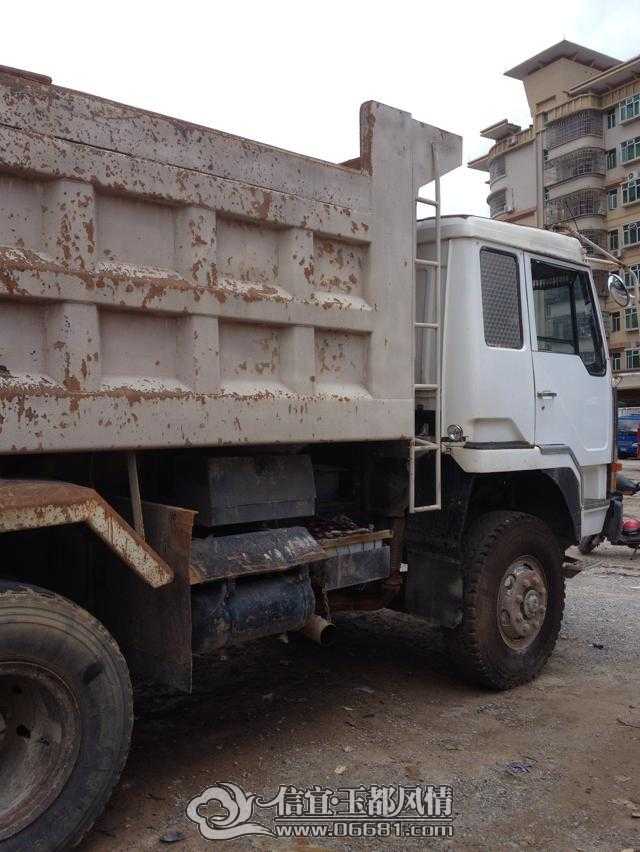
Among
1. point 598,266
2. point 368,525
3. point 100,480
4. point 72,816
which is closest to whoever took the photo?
point 72,816

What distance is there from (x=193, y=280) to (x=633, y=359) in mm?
42929

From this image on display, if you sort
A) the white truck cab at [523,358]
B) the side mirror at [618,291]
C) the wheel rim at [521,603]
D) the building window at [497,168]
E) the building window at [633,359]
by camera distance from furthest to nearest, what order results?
the building window at [497,168] → the building window at [633,359] → the side mirror at [618,291] → the wheel rim at [521,603] → the white truck cab at [523,358]

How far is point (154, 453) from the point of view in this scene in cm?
346

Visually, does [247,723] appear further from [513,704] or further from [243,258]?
[243,258]

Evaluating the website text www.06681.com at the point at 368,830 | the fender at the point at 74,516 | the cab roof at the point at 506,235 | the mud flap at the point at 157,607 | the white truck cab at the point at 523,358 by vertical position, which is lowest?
the website text www.06681.com at the point at 368,830

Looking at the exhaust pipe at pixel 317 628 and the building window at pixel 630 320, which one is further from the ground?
the building window at pixel 630 320

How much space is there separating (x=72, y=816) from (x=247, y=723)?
1460 millimetres

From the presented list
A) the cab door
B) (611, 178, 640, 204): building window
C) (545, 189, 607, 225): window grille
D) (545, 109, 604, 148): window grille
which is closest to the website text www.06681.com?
the cab door

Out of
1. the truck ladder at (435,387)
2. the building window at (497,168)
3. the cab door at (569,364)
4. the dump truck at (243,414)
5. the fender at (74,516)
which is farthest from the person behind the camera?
the building window at (497,168)

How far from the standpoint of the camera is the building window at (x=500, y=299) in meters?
4.48

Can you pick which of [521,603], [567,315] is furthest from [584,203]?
[521,603]

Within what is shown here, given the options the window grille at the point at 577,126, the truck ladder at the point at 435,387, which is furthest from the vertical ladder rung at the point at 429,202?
the window grille at the point at 577,126

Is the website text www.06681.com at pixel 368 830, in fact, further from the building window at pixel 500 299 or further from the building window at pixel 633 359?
the building window at pixel 633 359

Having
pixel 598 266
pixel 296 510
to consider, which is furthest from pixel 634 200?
pixel 296 510
